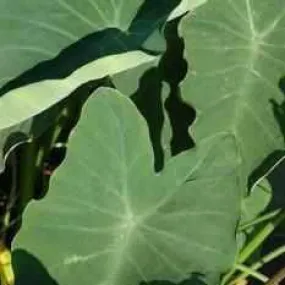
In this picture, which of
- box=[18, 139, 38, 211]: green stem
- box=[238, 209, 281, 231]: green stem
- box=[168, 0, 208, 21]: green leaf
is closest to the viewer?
box=[168, 0, 208, 21]: green leaf

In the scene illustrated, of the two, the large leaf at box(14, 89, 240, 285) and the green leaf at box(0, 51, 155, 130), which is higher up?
the green leaf at box(0, 51, 155, 130)

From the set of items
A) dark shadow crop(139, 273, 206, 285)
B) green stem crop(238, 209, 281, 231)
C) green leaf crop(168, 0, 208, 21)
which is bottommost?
dark shadow crop(139, 273, 206, 285)

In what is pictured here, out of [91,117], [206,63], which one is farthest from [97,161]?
[206,63]

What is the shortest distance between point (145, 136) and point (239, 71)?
256 mm

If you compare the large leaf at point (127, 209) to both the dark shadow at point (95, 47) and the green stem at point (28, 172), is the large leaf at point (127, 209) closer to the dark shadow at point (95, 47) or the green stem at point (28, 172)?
the dark shadow at point (95, 47)

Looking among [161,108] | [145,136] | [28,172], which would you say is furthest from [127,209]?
[28,172]

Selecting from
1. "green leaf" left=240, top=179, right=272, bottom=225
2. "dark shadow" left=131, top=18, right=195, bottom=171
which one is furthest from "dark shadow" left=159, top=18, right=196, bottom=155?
"green leaf" left=240, top=179, right=272, bottom=225

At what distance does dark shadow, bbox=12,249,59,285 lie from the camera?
1.50 m

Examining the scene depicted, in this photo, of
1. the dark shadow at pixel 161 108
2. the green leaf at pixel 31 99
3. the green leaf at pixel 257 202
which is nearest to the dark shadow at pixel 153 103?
the dark shadow at pixel 161 108

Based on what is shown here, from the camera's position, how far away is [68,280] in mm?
1523

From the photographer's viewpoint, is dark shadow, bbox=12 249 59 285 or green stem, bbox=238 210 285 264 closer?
dark shadow, bbox=12 249 59 285

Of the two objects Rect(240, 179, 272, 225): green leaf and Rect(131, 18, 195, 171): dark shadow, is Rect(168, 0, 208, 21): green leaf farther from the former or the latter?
Rect(240, 179, 272, 225): green leaf

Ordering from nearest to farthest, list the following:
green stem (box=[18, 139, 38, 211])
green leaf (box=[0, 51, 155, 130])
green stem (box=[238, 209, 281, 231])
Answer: green leaf (box=[0, 51, 155, 130])
green stem (box=[238, 209, 281, 231])
green stem (box=[18, 139, 38, 211])

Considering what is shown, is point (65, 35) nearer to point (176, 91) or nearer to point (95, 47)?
point (95, 47)
